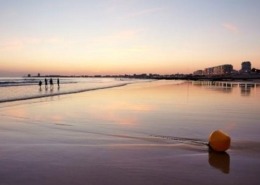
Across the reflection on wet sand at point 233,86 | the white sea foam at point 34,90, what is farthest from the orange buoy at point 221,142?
the reflection on wet sand at point 233,86

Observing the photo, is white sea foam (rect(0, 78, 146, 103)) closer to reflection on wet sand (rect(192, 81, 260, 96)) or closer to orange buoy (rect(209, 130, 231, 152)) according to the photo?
reflection on wet sand (rect(192, 81, 260, 96))

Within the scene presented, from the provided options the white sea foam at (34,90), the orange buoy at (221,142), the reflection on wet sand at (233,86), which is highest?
the orange buoy at (221,142)

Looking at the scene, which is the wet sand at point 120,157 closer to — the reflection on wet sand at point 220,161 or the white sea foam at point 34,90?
the reflection on wet sand at point 220,161

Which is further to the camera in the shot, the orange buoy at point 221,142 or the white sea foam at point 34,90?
the white sea foam at point 34,90

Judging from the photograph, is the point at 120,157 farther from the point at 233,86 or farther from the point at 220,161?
the point at 233,86

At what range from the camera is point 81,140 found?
378 inches

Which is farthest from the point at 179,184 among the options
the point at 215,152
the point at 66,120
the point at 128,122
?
the point at 66,120

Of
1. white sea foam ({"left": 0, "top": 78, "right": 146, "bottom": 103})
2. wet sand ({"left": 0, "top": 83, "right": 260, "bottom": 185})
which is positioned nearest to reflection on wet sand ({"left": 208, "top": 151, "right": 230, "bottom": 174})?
wet sand ({"left": 0, "top": 83, "right": 260, "bottom": 185})

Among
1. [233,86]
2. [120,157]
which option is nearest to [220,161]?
[120,157]

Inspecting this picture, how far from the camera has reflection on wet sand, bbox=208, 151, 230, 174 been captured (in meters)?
6.79

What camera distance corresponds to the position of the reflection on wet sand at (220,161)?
6789 millimetres

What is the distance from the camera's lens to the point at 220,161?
7.35 m

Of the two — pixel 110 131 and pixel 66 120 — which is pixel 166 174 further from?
pixel 66 120

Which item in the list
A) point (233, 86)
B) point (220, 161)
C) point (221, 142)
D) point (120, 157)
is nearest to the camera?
point (220, 161)
